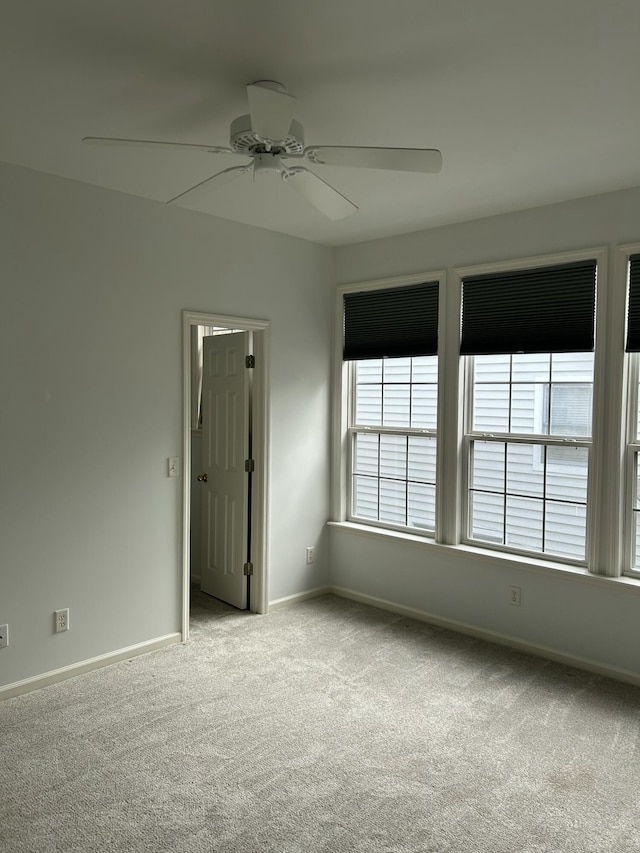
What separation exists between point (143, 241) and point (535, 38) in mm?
A: 2391

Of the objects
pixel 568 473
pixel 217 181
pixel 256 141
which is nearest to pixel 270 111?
pixel 256 141

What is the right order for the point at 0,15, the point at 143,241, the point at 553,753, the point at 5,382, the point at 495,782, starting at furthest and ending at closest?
the point at 143,241, the point at 5,382, the point at 553,753, the point at 495,782, the point at 0,15

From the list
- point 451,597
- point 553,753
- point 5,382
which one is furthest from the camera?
point 451,597

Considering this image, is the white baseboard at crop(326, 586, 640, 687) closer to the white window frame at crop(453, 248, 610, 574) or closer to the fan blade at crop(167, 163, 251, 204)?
the white window frame at crop(453, 248, 610, 574)

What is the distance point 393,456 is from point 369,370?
0.68 metres

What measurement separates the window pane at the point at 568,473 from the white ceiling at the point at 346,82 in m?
1.48

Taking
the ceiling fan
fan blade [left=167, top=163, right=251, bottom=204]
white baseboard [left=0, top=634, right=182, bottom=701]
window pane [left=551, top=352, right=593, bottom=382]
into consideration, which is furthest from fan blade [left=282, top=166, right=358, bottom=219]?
white baseboard [left=0, top=634, right=182, bottom=701]

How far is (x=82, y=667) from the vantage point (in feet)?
11.3

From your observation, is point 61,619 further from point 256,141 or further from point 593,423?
point 593,423

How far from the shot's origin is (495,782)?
2539 mm

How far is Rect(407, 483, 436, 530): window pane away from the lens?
438cm

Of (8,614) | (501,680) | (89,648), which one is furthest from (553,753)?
(8,614)

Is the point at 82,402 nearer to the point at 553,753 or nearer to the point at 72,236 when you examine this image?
the point at 72,236

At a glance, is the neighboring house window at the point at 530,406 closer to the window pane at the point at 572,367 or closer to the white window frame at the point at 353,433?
the window pane at the point at 572,367
